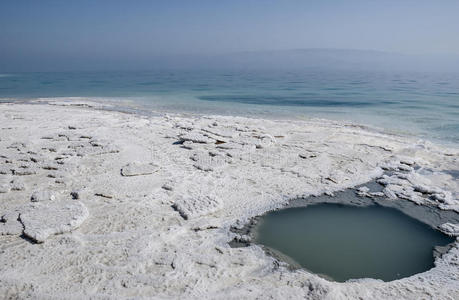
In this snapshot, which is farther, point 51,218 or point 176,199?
point 176,199

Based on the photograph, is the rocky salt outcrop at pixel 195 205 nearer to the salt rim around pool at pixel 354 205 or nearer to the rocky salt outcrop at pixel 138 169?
the salt rim around pool at pixel 354 205

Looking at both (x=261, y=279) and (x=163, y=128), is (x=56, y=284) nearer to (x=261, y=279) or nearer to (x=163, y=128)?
(x=261, y=279)

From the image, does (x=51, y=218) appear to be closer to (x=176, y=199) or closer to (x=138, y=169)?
(x=176, y=199)

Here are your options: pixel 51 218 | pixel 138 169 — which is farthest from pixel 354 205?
pixel 51 218

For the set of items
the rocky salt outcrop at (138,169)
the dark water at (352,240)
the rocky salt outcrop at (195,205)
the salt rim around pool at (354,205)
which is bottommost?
the dark water at (352,240)

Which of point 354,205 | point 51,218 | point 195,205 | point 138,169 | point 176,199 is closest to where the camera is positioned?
point 51,218

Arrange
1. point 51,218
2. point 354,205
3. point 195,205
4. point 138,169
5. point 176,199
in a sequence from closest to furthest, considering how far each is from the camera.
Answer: point 51,218 → point 195,205 → point 176,199 → point 354,205 → point 138,169

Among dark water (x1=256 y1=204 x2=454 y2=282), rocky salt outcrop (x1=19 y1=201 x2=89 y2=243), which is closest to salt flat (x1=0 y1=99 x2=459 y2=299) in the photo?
rocky salt outcrop (x1=19 y1=201 x2=89 y2=243)

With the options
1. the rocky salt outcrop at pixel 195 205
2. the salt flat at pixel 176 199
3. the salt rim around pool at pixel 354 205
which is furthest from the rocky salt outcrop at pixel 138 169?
the salt rim around pool at pixel 354 205
